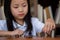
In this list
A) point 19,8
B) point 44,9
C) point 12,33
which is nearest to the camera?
point 12,33

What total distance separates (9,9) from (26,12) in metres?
0.14

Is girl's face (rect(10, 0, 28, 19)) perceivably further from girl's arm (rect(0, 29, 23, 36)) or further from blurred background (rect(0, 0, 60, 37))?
blurred background (rect(0, 0, 60, 37))

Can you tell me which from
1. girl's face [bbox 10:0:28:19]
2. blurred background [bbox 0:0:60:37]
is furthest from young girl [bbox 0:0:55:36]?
blurred background [bbox 0:0:60:37]

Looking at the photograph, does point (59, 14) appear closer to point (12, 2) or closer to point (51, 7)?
point (51, 7)

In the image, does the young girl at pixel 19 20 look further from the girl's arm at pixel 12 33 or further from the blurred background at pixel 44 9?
the blurred background at pixel 44 9

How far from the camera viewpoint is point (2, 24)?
1448 millimetres

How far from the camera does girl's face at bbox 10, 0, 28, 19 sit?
1346 mm

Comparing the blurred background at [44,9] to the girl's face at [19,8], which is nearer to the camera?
the girl's face at [19,8]

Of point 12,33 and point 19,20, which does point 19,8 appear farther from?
point 12,33

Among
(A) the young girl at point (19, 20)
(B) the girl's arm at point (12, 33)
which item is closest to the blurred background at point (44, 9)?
(A) the young girl at point (19, 20)

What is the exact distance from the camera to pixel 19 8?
1354 millimetres

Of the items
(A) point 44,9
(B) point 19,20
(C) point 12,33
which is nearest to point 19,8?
(B) point 19,20

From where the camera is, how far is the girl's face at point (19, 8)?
135 centimetres

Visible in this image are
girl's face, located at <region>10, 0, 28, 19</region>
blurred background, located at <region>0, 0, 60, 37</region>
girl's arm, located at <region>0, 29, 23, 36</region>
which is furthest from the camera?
blurred background, located at <region>0, 0, 60, 37</region>
